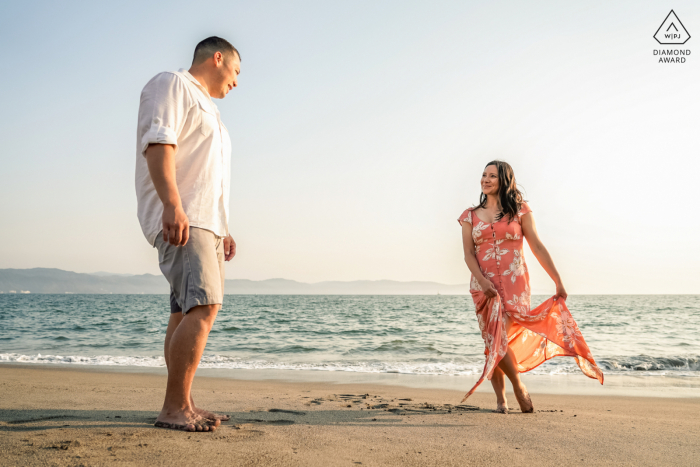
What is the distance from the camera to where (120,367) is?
7.28 m

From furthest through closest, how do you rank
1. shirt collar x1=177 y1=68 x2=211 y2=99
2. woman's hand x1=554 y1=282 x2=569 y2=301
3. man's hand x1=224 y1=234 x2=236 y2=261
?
woman's hand x1=554 y1=282 x2=569 y2=301, man's hand x1=224 y1=234 x2=236 y2=261, shirt collar x1=177 y1=68 x2=211 y2=99

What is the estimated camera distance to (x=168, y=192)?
212 cm

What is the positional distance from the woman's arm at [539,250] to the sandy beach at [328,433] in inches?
36.5

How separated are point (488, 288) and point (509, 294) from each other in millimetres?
190

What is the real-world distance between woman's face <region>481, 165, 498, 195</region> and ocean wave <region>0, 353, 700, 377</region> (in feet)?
12.6

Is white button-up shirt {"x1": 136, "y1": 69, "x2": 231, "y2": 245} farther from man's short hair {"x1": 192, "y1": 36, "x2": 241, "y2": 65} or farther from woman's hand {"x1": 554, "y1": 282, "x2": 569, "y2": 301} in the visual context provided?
woman's hand {"x1": 554, "y1": 282, "x2": 569, "y2": 301}

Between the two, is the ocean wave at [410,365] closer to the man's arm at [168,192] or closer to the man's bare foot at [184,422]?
the man's bare foot at [184,422]

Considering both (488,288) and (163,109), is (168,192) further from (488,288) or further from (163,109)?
(488,288)

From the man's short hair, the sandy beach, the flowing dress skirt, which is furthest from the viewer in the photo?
the flowing dress skirt

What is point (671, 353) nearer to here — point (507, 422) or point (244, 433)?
point (507, 422)

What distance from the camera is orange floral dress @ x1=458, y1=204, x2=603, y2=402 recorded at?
341cm

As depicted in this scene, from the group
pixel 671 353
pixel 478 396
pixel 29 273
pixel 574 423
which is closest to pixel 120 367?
pixel 478 396

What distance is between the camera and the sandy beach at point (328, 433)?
1.98 metres

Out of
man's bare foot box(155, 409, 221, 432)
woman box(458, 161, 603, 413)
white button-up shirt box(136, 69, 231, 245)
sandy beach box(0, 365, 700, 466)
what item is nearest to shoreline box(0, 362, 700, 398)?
sandy beach box(0, 365, 700, 466)
